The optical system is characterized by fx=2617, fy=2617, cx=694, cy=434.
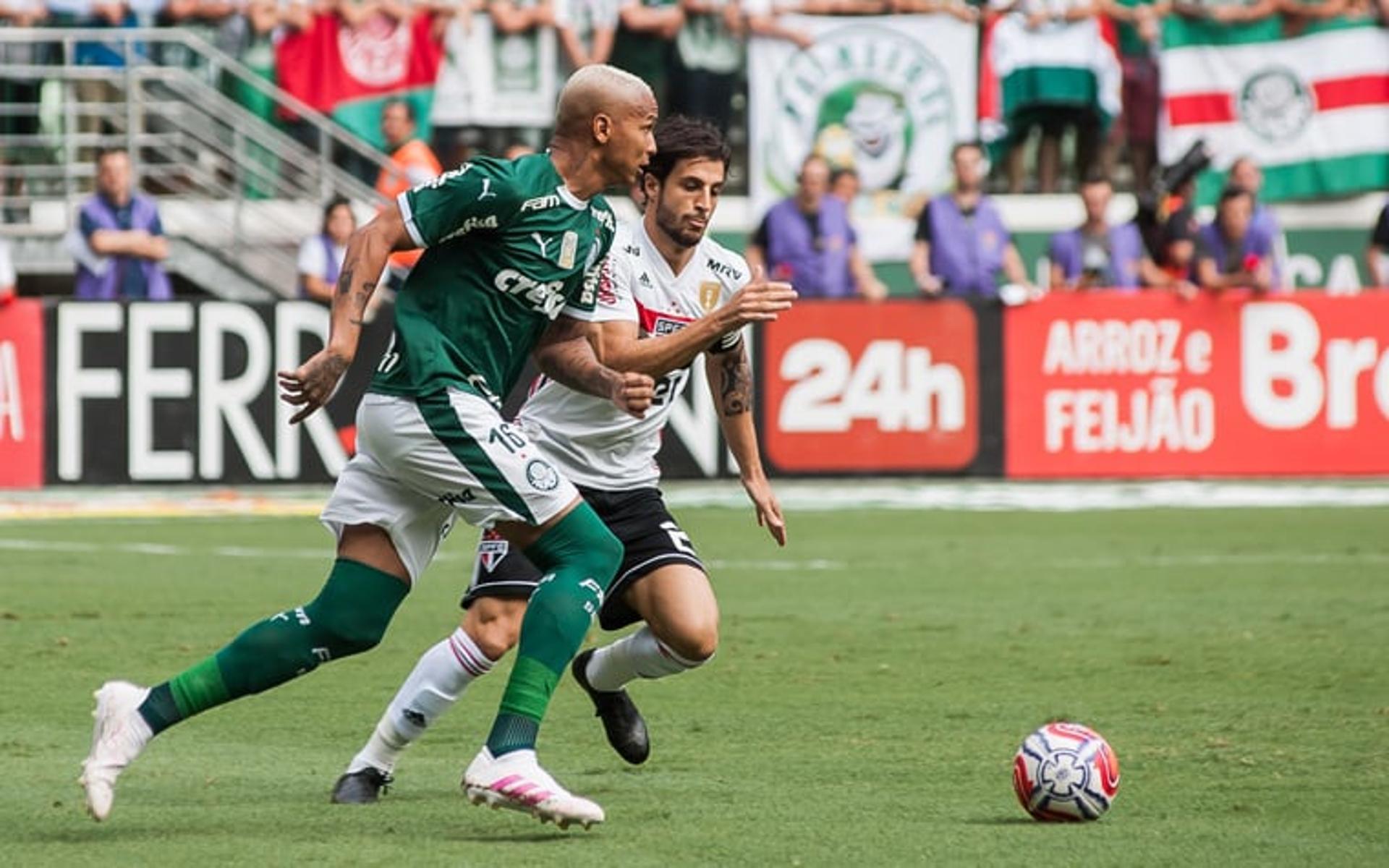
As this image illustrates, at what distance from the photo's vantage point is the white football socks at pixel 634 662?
8.15m

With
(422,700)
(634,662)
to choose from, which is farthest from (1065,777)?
(422,700)

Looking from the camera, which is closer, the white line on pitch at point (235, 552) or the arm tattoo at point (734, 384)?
the arm tattoo at point (734, 384)

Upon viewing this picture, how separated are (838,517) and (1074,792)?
10.5m

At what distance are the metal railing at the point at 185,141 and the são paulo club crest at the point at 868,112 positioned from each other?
3739 mm

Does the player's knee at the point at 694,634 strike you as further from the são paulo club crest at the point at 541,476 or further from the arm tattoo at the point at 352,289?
the arm tattoo at the point at 352,289

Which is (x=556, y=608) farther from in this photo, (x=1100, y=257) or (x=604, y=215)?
(x=1100, y=257)

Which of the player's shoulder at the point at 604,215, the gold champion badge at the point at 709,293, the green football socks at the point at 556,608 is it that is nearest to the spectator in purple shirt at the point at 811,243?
the gold champion badge at the point at 709,293

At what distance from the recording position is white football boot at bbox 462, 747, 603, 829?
652 centimetres

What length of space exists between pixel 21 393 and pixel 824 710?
1082 cm

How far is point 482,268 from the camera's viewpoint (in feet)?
23.2

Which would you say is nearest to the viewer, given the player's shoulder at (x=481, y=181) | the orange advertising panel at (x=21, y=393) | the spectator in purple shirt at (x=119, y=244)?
the player's shoulder at (x=481, y=181)

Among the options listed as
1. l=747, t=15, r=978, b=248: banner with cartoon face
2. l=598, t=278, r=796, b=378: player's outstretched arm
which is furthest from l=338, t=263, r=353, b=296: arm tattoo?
l=747, t=15, r=978, b=248: banner with cartoon face

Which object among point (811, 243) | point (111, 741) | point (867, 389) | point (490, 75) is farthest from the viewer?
point (490, 75)

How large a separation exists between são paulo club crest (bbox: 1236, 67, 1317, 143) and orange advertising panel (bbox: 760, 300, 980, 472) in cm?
569
